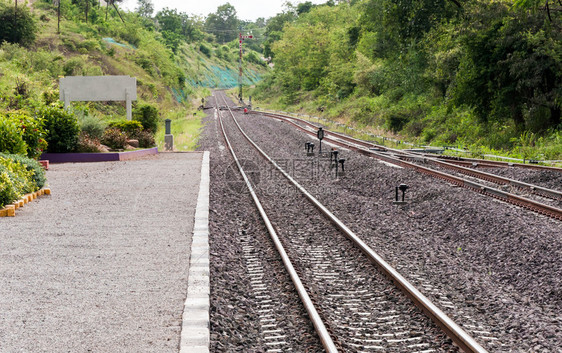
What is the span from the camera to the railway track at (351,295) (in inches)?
219

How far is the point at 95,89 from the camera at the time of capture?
85.8ft

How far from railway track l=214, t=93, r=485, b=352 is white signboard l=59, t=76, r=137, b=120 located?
17.4m

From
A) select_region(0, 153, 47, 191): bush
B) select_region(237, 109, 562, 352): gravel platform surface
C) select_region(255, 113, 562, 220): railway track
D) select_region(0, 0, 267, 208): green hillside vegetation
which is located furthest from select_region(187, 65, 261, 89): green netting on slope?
select_region(237, 109, 562, 352): gravel platform surface

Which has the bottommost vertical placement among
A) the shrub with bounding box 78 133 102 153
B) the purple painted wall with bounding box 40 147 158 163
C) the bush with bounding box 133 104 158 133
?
the purple painted wall with bounding box 40 147 158 163

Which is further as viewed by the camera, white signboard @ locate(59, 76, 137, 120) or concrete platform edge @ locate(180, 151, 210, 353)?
white signboard @ locate(59, 76, 137, 120)

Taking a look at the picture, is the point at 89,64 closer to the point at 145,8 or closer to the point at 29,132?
the point at 29,132

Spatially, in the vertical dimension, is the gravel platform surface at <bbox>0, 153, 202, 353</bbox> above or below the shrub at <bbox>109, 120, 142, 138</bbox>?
below

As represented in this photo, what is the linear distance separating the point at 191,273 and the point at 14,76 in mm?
28249

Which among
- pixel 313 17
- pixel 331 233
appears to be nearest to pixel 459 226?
pixel 331 233

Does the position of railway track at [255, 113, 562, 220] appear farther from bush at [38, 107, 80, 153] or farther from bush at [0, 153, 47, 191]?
bush at [38, 107, 80, 153]

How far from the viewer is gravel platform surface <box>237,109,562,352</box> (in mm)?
6113

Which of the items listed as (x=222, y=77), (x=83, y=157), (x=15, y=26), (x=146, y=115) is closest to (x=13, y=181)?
(x=83, y=157)

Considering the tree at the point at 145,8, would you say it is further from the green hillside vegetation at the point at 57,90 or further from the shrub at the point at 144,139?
the shrub at the point at 144,139

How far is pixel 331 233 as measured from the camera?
1030 centimetres
